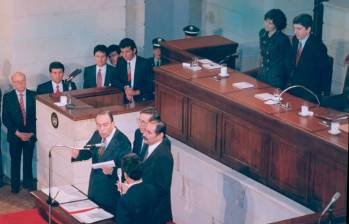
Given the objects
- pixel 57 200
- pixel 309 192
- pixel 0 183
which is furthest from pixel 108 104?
pixel 309 192

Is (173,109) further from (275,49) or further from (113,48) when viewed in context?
(113,48)

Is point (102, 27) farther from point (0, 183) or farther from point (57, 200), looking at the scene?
point (57, 200)

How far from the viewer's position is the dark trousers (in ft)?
37.7

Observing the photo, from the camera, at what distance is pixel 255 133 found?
903cm

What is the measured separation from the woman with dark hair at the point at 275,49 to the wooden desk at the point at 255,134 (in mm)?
269

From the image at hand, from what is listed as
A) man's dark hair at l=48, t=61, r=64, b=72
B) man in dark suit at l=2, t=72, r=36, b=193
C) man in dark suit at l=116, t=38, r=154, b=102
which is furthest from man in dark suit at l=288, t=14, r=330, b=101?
man in dark suit at l=2, t=72, r=36, b=193

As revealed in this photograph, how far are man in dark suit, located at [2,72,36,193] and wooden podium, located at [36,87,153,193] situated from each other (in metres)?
0.25

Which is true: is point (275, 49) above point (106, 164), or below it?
above

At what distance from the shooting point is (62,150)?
423 inches

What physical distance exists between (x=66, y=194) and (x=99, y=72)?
2.92 metres

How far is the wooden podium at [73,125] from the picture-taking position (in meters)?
10.4

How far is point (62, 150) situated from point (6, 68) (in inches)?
66.1

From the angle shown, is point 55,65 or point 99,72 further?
point 99,72

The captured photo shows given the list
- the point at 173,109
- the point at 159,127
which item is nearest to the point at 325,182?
the point at 159,127
